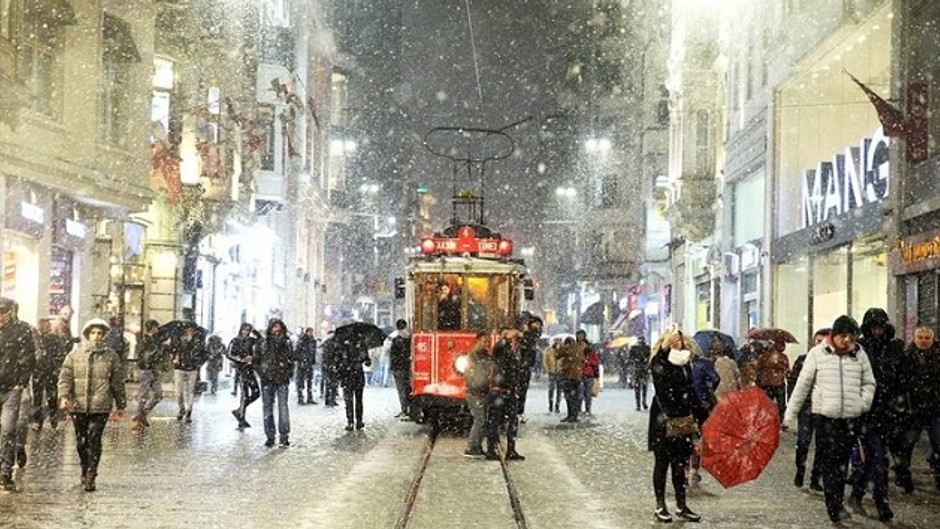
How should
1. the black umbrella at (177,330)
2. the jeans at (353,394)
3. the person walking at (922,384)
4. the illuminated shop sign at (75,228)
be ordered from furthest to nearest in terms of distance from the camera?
the illuminated shop sign at (75,228), the black umbrella at (177,330), the jeans at (353,394), the person walking at (922,384)

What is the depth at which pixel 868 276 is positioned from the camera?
30.4 meters

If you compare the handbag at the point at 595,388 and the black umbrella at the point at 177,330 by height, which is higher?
the black umbrella at the point at 177,330

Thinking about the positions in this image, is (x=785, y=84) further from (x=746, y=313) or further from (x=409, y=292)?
(x=409, y=292)

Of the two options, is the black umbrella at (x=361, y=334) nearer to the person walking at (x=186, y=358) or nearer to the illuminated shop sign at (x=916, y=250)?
the person walking at (x=186, y=358)

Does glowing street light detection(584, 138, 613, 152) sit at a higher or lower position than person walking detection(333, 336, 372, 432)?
higher

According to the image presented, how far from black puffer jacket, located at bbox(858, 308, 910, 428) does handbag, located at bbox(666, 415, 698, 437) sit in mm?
1742

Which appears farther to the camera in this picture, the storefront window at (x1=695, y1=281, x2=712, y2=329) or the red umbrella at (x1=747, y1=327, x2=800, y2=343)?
the storefront window at (x1=695, y1=281, x2=712, y2=329)

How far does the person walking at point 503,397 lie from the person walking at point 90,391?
233 inches

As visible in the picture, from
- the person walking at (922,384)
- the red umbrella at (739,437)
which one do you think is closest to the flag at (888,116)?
the person walking at (922,384)

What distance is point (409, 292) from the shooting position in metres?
24.5

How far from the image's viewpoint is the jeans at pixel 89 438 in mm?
13945

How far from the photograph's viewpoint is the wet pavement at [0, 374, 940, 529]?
40.0 ft

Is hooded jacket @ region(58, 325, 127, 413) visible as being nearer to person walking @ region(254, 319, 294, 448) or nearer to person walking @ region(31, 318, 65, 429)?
person walking @ region(254, 319, 294, 448)

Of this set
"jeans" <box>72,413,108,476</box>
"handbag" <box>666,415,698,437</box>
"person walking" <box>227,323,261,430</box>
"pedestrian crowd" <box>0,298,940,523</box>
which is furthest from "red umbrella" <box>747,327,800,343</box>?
"jeans" <box>72,413,108,476</box>
